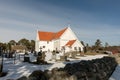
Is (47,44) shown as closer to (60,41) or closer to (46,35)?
(46,35)

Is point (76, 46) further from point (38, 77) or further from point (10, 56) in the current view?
point (38, 77)

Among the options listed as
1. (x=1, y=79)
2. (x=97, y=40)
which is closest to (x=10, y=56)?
(x=1, y=79)

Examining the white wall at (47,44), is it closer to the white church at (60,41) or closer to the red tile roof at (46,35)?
the white church at (60,41)

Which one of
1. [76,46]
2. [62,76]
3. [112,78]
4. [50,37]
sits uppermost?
[50,37]

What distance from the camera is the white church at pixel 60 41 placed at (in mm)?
61438

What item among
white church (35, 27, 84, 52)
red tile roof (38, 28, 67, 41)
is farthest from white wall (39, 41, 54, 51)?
red tile roof (38, 28, 67, 41)

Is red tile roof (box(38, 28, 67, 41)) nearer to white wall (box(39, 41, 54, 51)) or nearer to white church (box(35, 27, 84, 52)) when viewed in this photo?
white church (box(35, 27, 84, 52))

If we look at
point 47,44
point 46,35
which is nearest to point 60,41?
point 47,44

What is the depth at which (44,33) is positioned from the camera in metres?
76.4

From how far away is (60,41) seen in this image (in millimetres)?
66188

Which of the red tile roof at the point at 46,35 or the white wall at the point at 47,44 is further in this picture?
the red tile roof at the point at 46,35

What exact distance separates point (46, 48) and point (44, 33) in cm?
706

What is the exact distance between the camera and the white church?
61438 millimetres

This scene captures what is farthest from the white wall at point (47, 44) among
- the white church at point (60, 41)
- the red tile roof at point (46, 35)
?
the red tile roof at point (46, 35)
